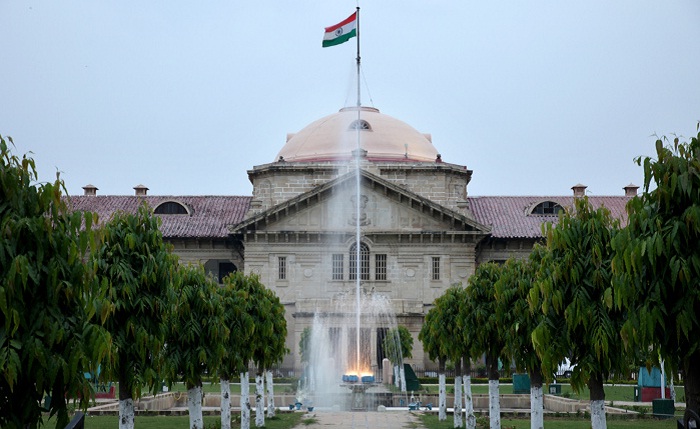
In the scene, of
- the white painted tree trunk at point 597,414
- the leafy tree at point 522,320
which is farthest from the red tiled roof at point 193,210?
the white painted tree trunk at point 597,414

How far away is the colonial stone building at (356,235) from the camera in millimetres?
64688

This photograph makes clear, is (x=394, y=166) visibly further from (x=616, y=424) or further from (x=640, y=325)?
(x=640, y=325)

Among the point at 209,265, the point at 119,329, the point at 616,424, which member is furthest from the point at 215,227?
the point at 119,329

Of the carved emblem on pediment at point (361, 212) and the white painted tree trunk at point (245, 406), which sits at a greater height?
the carved emblem on pediment at point (361, 212)

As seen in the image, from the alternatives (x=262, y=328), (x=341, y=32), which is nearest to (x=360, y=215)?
(x=341, y=32)

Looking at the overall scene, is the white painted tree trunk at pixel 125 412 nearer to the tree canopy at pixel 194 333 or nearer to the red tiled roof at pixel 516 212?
the tree canopy at pixel 194 333

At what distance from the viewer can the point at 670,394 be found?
4275 centimetres

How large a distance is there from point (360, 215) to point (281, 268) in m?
6.24

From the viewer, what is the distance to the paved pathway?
32.9 meters

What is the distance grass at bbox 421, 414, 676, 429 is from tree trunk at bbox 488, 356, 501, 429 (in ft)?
9.79

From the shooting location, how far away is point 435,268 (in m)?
65.9

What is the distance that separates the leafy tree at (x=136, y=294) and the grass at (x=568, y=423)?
50.3 feet

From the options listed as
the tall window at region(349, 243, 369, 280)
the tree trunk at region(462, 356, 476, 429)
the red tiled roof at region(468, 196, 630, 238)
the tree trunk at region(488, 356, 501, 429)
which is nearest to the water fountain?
the tall window at region(349, 243, 369, 280)

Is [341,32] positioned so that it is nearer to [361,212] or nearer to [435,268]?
[361,212]
